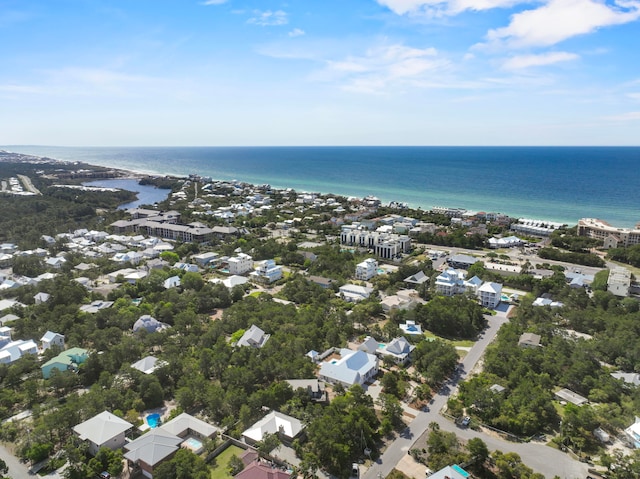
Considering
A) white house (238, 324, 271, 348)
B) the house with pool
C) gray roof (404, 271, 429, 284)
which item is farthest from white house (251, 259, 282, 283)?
the house with pool

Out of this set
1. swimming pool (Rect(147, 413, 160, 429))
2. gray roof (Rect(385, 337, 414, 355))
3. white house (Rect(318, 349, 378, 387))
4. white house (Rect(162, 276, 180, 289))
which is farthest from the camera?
white house (Rect(162, 276, 180, 289))

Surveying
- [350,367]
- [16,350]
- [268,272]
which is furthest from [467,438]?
[16,350]

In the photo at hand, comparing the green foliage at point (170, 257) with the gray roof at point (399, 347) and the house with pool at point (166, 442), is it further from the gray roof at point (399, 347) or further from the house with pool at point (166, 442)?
the gray roof at point (399, 347)

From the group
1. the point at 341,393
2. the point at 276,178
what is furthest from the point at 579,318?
the point at 276,178

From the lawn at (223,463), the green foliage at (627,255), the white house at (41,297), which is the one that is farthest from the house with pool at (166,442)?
the green foliage at (627,255)

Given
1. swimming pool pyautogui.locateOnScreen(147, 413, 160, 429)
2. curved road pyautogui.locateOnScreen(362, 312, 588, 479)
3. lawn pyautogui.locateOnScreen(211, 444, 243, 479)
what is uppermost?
curved road pyautogui.locateOnScreen(362, 312, 588, 479)

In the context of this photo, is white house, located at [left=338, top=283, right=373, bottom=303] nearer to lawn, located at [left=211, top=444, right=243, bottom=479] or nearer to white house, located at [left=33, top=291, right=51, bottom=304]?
lawn, located at [left=211, top=444, right=243, bottom=479]

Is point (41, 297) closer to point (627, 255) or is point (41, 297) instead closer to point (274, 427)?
point (274, 427)
